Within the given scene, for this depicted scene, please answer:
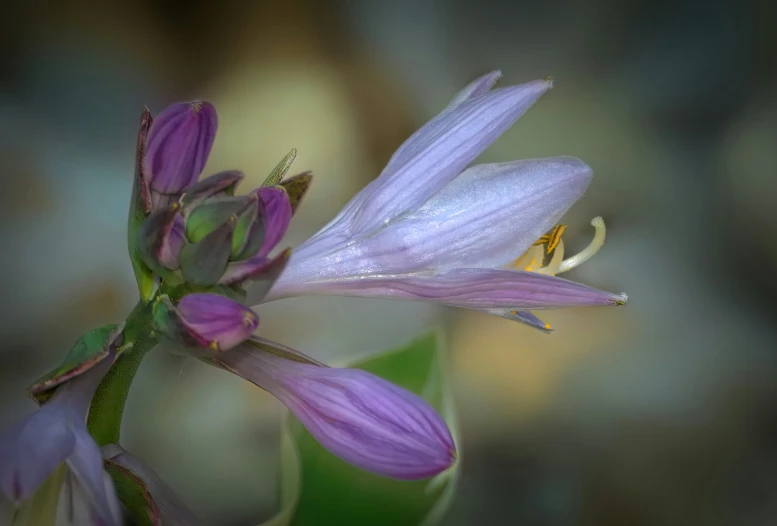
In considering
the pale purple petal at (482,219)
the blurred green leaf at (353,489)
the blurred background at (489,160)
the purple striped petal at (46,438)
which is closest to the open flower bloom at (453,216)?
the pale purple petal at (482,219)

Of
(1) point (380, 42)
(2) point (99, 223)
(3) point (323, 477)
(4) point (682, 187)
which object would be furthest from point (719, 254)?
(2) point (99, 223)

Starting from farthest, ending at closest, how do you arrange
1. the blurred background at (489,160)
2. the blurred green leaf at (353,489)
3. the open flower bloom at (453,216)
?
1. the blurred background at (489,160)
2. the blurred green leaf at (353,489)
3. the open flower bloom at (453,216)

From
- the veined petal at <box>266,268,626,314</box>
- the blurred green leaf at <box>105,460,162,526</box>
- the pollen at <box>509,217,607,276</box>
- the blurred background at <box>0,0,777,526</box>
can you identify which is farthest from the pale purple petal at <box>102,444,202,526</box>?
the blurred background at <box>0,0,777,526</box>

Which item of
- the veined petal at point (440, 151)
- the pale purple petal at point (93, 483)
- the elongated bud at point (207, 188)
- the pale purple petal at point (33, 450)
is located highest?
the veined petal at point (440, 151)

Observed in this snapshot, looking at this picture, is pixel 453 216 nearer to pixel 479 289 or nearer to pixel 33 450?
pixel 479 289

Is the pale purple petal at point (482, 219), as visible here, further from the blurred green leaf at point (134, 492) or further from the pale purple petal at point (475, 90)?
the blurred green leaf at point (134, 492)

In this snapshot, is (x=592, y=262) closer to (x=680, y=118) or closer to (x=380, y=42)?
(x=680, y=118)

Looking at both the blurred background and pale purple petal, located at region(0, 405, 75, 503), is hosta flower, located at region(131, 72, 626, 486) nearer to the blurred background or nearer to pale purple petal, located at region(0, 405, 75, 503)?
pale purple petal, located at region(0, 405, 75, 503)

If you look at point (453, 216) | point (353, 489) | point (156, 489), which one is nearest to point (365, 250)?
point (453, 216)
